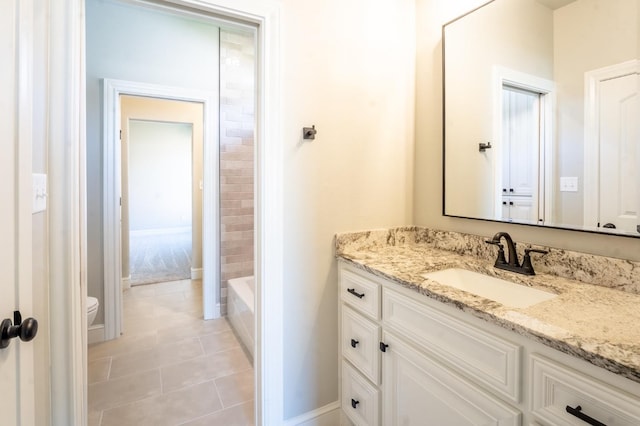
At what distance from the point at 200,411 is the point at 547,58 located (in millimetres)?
2412

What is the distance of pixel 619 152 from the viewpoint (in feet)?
3.54

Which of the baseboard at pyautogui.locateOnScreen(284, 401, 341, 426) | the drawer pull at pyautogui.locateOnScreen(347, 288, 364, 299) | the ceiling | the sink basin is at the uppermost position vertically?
the ceiling

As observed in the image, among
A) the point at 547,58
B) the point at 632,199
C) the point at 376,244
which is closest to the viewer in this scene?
the point at 632,199

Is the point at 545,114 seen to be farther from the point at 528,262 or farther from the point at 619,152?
the point at 528,262

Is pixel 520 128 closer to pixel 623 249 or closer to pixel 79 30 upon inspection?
pixel 623 249

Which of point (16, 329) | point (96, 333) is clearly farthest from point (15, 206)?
point (96, 333)

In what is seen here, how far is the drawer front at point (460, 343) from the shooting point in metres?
0.83

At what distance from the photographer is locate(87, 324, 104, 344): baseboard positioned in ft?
8.14

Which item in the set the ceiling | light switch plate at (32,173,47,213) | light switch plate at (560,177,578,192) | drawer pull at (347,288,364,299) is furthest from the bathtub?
the ceiling

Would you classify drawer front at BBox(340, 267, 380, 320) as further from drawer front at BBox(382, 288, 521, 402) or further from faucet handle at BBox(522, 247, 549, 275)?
faucet handle at BBox(522, 247, 549, 275)

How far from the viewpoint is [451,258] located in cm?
151

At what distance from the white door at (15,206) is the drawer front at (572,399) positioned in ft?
3.95

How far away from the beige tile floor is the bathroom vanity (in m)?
0.82

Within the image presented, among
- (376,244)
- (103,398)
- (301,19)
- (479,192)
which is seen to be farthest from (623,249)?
(103,398)
